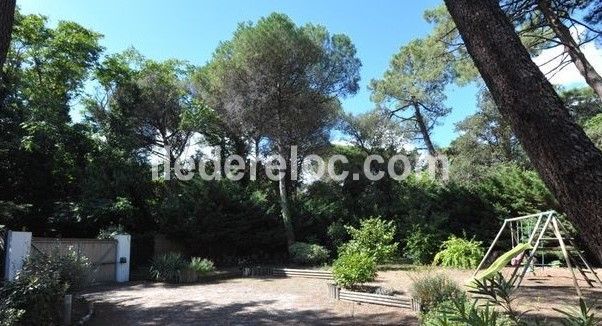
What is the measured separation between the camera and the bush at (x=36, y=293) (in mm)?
6242

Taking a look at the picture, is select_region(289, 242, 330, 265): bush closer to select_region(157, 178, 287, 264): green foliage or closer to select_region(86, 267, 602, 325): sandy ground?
select_region(157, 178, 287, 264): green foliage

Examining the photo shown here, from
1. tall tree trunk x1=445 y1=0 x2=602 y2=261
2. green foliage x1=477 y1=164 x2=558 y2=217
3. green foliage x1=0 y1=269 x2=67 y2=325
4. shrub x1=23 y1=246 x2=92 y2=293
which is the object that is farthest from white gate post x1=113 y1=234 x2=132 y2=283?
tall tree trunk x1=445 y1=0 x2=602 y2=261

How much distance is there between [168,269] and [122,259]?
153 centimetres

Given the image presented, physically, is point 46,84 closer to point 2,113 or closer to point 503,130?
point 2,113

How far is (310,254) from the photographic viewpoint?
1708 centimetres

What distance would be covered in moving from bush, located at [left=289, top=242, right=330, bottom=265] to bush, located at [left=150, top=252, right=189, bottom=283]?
4.62 m

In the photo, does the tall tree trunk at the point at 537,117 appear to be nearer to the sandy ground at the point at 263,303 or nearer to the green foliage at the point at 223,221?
the sandy ground at the point at 263,303

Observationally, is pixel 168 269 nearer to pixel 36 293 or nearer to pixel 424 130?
pixel 36 293

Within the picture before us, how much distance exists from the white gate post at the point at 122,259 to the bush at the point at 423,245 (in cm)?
932

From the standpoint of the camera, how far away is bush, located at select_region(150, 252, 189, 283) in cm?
1395

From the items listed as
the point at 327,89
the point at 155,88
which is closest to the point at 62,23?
the point at 155,88

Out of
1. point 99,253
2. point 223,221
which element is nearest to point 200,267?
point 99,253

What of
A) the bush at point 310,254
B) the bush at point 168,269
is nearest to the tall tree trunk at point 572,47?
the bush at point 310,254

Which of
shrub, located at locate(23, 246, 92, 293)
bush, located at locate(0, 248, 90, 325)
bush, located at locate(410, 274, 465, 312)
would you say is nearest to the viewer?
bush, located at locate(0, 248, 90, 325)
